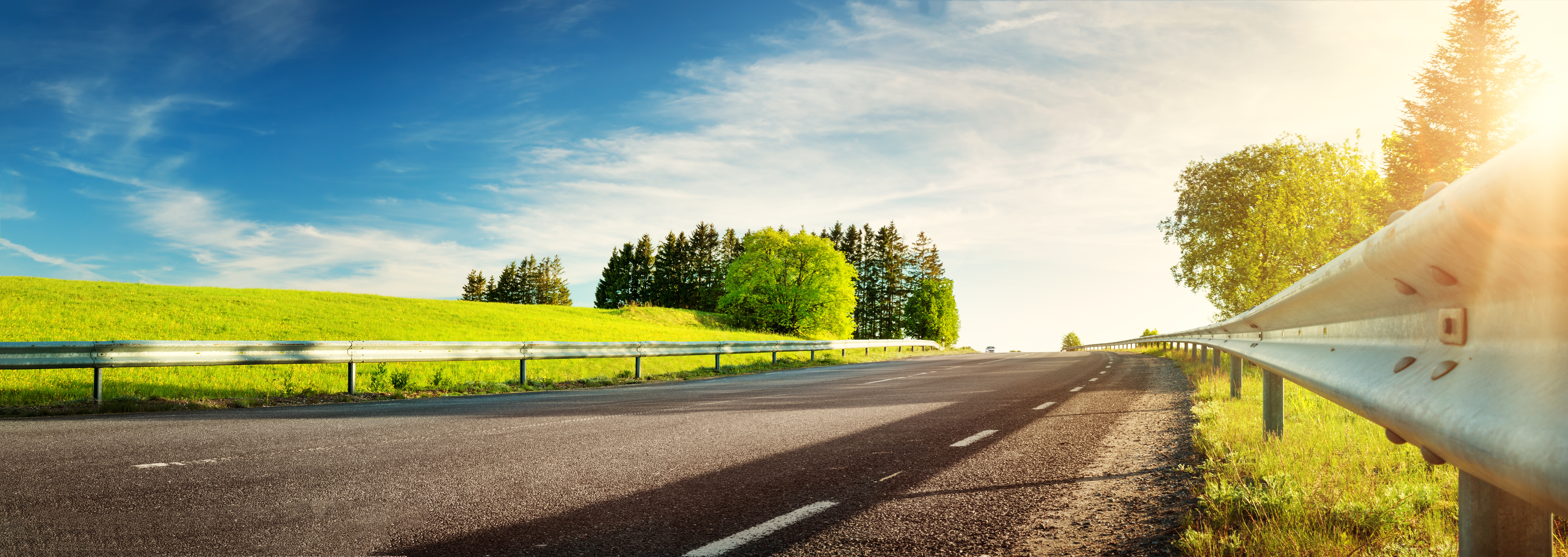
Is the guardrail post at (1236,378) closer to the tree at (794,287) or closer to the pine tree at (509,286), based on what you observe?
the tree at (794,287)

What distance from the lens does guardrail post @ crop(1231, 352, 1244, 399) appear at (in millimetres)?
8805

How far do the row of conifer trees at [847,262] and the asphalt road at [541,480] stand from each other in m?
75.4

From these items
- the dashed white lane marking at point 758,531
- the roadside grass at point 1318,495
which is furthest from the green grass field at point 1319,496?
the dashed white lane marking at point 758,531

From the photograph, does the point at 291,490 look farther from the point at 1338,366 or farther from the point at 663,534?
the point at 1338,366

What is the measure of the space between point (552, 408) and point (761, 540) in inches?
246

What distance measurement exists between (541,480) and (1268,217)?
34.9 metres

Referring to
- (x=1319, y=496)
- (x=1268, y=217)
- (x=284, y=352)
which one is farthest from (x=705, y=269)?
(x=1319, y=496)

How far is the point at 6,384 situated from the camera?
11.4 metres

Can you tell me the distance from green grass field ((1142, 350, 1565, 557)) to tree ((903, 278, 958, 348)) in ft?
242

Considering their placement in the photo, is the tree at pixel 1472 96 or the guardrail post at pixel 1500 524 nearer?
the guardrail post at pixel 1500 524

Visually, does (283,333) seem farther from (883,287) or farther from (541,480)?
(883,287)

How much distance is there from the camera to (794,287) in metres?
60.0

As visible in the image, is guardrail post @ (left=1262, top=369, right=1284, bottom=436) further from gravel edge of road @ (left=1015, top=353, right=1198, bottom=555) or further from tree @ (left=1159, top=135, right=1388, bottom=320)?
tree @ (left=1159, top=135, right=1388, bottom=320)

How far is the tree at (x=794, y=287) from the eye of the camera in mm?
59656
